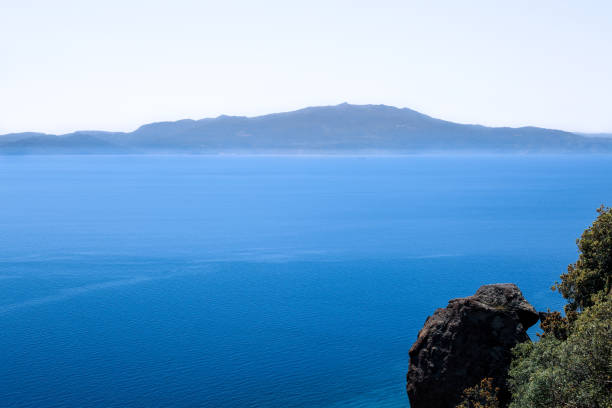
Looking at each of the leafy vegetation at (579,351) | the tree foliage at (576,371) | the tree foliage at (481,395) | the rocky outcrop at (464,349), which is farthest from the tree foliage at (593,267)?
the tree foliage at (481,395)

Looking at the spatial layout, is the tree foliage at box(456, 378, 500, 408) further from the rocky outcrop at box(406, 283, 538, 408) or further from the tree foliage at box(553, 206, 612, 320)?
the tree foliage at box(553, 206, 612, 320)

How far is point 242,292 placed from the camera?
1806 inches

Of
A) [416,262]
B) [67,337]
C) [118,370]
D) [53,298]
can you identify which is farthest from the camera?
[416,262]

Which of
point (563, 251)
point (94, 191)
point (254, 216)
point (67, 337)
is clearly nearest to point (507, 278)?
point (563, 251)

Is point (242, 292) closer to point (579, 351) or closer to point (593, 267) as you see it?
point (593, 267)

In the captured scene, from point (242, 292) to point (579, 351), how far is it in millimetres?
34095

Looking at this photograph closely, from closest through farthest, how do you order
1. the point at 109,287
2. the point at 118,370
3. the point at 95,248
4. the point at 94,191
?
the point at 118,370 < the point at 109,287 < the point at 95,248 < the point at 94,191

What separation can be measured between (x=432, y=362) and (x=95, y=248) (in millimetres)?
51979

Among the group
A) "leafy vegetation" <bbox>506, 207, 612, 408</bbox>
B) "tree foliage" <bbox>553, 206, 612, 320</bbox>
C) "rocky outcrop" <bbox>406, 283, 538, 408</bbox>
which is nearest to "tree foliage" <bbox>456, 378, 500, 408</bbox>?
"rocky outcrop" <bbox>406, 283, 538, 408</bbox>

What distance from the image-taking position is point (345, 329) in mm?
36719

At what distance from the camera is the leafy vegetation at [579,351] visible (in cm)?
1344

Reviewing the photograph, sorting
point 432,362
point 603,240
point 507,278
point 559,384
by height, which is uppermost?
point 603,240

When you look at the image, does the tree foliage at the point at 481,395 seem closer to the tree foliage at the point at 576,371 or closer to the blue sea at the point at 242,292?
the tree foliage at the point at 576,371

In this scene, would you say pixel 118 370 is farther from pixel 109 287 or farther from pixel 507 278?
pixel 507 278
